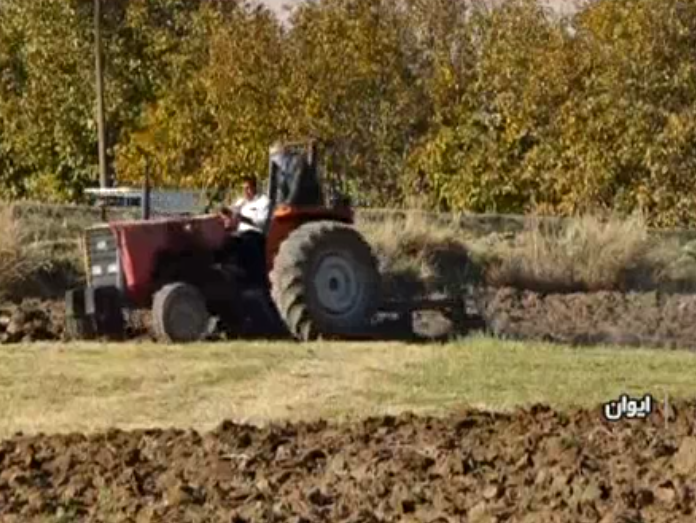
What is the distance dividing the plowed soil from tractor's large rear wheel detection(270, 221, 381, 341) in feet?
1.59

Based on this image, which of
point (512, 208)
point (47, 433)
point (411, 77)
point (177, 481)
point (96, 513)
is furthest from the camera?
point (411, 77)

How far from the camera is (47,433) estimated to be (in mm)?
13141

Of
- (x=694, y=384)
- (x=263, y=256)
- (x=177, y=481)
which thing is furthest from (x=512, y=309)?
(x=177, y=481)

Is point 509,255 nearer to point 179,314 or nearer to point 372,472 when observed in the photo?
point 179,314

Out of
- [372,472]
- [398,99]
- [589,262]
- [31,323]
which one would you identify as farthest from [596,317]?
[398,99]

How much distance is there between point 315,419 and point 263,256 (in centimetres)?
657

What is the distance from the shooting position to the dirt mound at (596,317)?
21.1m

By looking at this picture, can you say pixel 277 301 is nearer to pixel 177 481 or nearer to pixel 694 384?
pixel 694 384

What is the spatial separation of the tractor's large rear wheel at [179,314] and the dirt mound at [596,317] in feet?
9.81

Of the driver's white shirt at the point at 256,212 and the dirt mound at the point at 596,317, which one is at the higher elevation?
the driver's white shirt at the point at 256,212

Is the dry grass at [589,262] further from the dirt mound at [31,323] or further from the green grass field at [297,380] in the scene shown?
the green grass field at [297,380]

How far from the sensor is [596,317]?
76.8ft

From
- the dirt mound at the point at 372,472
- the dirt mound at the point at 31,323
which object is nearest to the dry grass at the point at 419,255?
the dirt mound at the point at 31,323

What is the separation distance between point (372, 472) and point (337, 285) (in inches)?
391
